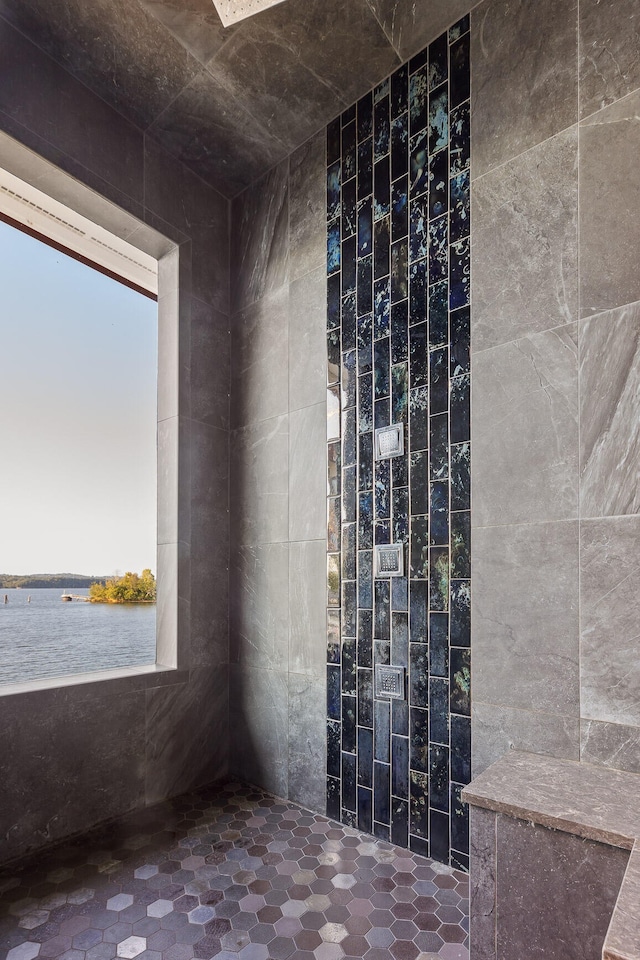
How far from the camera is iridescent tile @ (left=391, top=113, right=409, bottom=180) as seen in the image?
86.1 inches

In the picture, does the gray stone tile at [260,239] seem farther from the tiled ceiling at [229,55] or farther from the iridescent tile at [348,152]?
the iridescent tile at [348,152]

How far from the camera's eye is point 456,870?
1.85 meters

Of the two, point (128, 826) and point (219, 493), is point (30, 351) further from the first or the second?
point (128, 826)

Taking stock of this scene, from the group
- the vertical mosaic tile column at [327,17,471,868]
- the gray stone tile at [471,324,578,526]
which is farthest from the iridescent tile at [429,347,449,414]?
the gray stone tile at [471,324,578,526]

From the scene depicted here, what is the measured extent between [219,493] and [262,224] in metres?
1.36

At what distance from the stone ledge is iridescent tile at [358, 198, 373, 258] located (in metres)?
1.92

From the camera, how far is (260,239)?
9.21 ft

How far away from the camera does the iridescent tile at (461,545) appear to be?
74.7 inches

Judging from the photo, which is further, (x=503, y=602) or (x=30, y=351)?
(x=30, y=351)

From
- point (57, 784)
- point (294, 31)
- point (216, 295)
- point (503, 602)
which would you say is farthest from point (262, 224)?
point (57, 784)

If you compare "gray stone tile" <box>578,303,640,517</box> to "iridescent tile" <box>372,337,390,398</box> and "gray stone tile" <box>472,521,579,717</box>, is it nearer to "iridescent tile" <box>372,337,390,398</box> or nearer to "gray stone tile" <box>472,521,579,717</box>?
"gray stone tile" <box>472,521,579,717</box>

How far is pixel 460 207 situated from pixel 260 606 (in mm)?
1857

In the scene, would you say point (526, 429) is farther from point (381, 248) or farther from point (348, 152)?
point (348, 152)

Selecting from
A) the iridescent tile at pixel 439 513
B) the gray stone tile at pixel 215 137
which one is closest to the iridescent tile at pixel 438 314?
the iridescent tile at pixel 439 513
